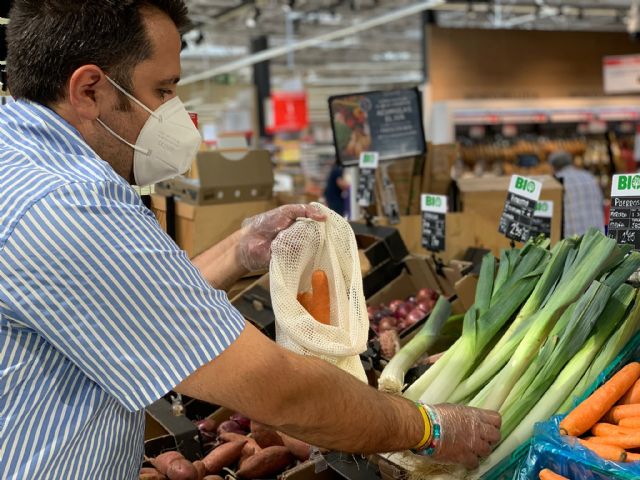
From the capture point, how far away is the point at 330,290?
2066 millimetres

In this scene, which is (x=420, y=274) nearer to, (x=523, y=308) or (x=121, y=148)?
(x=523, y=308)

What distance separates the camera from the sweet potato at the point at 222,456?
90.1 inches

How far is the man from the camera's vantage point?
124cm

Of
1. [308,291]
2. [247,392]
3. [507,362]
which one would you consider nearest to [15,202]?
[247,392]

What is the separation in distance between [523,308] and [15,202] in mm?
1534

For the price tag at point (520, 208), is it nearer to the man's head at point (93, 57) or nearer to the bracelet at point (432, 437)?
the bracelet at point (432, 437)

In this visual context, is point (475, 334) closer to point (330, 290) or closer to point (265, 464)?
point (330, 290)

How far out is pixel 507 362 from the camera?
2.14m

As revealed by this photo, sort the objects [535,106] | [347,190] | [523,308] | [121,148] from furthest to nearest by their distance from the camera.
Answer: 1. [535,106]
2. [347,190]
3. [523,308]
4. [121,148]

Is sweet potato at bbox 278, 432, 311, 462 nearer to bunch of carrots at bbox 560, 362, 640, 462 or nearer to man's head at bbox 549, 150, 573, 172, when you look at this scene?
bunch of carrots at bbox 560, 362, 640, 462

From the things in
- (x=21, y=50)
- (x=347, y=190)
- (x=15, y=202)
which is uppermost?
(x=21, y=50)

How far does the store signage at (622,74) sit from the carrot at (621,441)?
33.7 feet

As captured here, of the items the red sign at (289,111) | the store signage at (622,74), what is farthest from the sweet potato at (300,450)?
the red sign at (289,111)

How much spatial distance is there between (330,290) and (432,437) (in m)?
0.59
